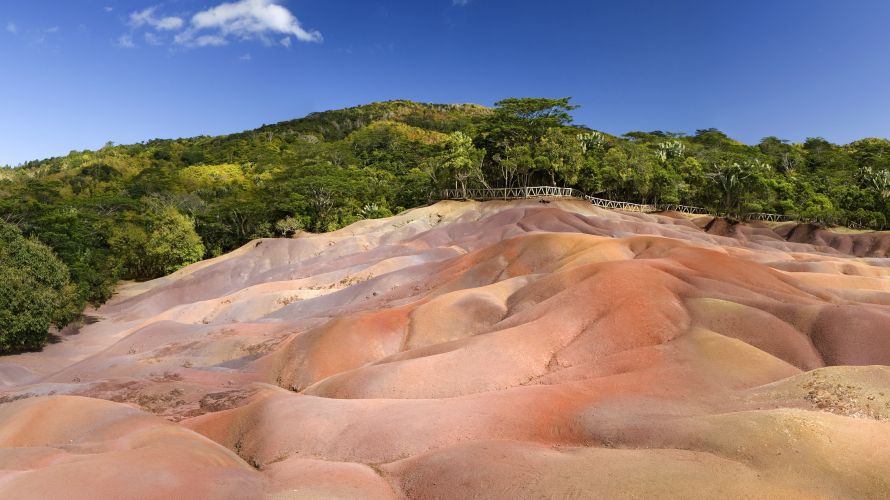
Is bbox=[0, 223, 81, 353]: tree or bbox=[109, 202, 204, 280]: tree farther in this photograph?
bbox=[109, 202, 204, 280]: tree

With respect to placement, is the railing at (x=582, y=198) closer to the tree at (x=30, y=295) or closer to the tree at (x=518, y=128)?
the tree at (x=518, y=128)

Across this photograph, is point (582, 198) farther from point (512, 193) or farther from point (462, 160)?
point (462, 160)

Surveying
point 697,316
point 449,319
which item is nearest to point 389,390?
point 449,319

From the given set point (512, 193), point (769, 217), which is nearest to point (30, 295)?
point (512, 193)

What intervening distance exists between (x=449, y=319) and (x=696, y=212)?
76.1m

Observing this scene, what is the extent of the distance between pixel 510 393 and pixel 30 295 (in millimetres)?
36412

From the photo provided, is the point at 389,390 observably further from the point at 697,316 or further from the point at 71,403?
the point at 697,316

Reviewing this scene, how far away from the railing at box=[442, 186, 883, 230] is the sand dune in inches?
1449

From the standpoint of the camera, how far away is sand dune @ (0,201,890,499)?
1090 centimetres

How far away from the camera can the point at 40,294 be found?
123ft

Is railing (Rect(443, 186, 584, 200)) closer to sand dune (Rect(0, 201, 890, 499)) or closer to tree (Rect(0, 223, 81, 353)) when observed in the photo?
sand dune (Rect(0, 201, 890, 499))

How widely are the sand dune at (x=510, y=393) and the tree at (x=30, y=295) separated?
6.89ft

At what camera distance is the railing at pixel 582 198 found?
250ft

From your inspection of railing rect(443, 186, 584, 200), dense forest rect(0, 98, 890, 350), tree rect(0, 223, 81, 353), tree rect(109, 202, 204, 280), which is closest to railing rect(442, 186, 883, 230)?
railing rect(443, 186, 584, 200)
